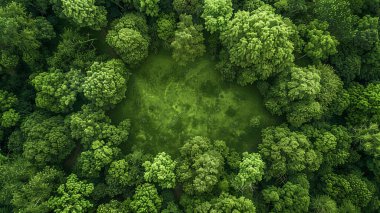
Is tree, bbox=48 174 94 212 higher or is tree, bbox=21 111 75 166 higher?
tree, bbox=21 111 75 166

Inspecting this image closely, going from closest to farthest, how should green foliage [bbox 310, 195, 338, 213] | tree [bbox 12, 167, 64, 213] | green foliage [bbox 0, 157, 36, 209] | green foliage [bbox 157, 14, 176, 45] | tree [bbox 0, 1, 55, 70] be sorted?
tree [bbox 12, 167, 64, 213]
green foliage [bbox 0, 157, 36, 209]
green foliage [bbox 310, 195, 338, 213]
tree [bbox 0, 1, 55, 70]
green foliage [bbox 157, 14, 176, 45]

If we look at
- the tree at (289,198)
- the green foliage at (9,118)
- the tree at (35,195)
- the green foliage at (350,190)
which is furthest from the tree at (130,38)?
the green foliage at (350,190)

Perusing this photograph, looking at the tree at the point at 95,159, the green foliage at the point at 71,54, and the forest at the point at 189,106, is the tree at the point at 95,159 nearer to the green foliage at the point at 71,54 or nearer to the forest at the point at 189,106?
the forest at the point at 189,106

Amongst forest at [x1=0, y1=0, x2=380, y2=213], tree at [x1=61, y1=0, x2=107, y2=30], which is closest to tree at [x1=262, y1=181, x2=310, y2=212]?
forest at [x1=0, y1=0, x2=380, y2=213]

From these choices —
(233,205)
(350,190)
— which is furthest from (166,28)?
(350,190)

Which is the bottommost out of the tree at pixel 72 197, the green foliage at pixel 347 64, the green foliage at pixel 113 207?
the green foliage at pixel 113 207

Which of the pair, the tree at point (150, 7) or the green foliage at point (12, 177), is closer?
the green foliage at point (12, 177)

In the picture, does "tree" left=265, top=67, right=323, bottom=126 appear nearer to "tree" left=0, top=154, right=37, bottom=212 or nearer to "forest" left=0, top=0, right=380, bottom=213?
"forest" left=0, top=0, right=380, bottom=213

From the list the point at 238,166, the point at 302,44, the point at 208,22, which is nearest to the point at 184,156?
the point at 238,166
